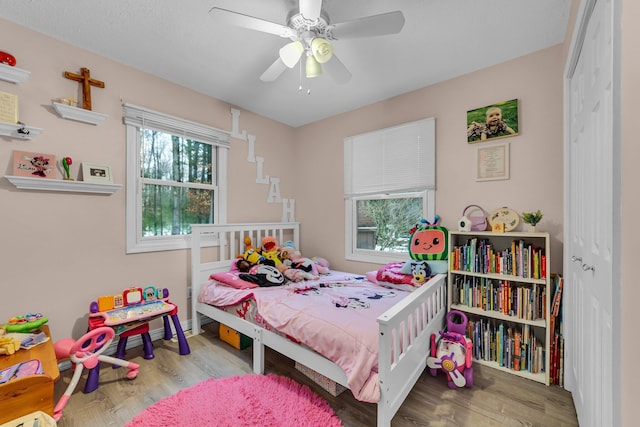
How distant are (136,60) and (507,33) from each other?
288 centimetres

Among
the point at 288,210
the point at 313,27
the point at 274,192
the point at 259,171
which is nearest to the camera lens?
the point at 313,27

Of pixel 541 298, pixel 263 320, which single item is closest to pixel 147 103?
pixel 263 320

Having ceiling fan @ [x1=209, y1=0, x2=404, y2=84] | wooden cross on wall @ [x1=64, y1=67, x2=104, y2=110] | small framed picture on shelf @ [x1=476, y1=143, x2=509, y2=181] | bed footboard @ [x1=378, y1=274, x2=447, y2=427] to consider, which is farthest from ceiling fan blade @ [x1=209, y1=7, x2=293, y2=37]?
small framed picture on shelf @ [x1=476, y1=143, x2=509, y2=181]

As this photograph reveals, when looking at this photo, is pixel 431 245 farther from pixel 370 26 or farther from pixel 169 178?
pixel 169 178

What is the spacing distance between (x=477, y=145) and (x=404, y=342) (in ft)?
5.92

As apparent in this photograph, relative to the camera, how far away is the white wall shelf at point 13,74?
173cm

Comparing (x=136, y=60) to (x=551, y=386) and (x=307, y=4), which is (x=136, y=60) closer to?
(x=307, y=4)

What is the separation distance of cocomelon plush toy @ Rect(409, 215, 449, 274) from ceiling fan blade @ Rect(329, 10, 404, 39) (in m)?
1.57

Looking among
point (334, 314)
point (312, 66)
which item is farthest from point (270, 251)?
point (312, 66)

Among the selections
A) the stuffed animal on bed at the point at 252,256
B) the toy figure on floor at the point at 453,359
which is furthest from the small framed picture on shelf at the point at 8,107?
the toy figure on floor at the point at 453,359

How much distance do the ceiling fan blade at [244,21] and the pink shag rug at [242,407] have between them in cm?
216

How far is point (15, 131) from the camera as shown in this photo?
1782 millimetres

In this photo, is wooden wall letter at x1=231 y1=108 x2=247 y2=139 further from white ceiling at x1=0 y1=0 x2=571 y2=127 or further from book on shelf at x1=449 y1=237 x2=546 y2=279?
book on shelf at x1=449 y1=237 x2=546 y2=279

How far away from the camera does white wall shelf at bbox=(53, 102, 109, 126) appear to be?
194 cm
